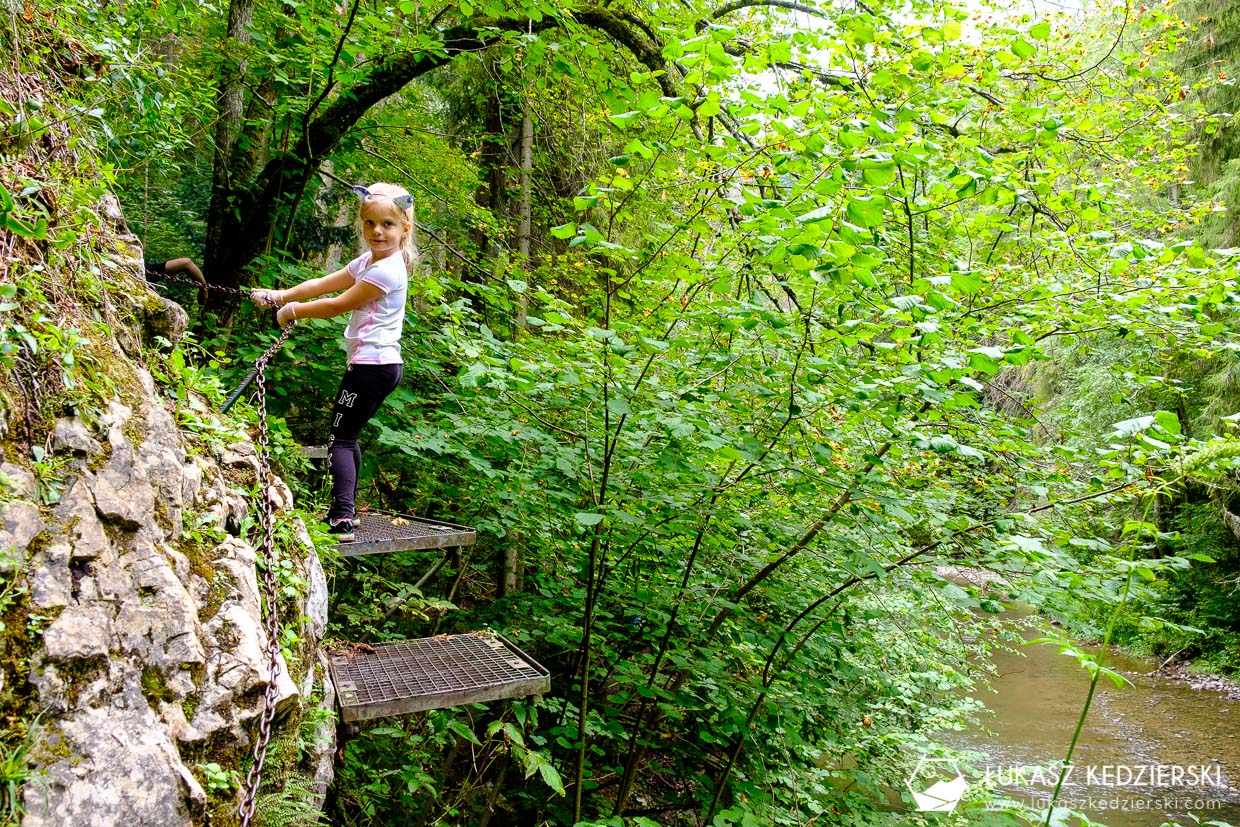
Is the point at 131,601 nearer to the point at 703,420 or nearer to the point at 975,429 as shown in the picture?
the point at 703,420

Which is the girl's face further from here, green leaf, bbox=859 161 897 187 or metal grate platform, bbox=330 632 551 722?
green leaf, bbox=859 161 897 187

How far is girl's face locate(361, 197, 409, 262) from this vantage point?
293cm

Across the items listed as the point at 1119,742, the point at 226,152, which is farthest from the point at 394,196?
the point at 1119,742

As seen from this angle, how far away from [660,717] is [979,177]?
3.45 meters

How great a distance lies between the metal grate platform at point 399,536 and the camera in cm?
272

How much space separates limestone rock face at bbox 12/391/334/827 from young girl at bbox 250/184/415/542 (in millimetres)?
953

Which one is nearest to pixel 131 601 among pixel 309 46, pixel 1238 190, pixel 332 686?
pixel 332 686

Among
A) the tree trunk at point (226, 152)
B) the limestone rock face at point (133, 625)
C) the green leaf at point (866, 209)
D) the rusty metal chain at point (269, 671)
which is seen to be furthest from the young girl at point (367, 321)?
the tree trunk at point (226, 152)

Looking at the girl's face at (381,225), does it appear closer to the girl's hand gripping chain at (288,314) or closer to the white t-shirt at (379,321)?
the white t-shirt at (379,321)

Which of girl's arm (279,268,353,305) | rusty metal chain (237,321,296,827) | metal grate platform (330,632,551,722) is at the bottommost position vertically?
metal grate platform (330,632,551,722)

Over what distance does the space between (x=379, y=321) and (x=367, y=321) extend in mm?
53

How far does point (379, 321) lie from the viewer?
301cm

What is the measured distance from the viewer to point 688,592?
3.59 meters

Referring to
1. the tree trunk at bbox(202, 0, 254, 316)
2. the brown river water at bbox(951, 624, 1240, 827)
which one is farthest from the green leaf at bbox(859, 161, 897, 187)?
the brown river water at bbox(951, 624, 1240, 827)
